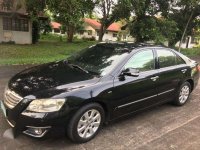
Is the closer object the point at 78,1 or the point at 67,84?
the point at 67,84

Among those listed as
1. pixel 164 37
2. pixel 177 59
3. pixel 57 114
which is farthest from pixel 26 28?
pixel 57 114

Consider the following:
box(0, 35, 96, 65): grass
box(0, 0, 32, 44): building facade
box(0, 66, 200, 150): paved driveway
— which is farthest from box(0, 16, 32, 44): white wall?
box(0, 66, 200, 150): paved driveway

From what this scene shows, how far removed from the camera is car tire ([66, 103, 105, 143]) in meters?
4.01

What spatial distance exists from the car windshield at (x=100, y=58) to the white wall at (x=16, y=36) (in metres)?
18.7

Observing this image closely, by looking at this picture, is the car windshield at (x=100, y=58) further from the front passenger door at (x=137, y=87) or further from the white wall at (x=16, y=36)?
the white wall at (x=16, y=36)

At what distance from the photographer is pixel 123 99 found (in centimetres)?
467

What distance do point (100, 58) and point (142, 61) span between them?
2.75 ft

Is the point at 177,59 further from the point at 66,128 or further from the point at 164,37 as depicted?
the point at 164,37

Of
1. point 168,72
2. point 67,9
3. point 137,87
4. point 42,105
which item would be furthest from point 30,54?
point 42,105

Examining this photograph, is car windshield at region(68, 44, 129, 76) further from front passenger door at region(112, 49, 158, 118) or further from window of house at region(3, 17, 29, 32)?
window of house at region(3, 17, 29, 32)

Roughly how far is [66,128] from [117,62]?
1.55 meters

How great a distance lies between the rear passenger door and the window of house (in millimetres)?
19731

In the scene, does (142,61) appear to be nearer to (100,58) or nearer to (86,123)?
(100,58)

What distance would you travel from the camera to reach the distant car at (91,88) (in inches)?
151
